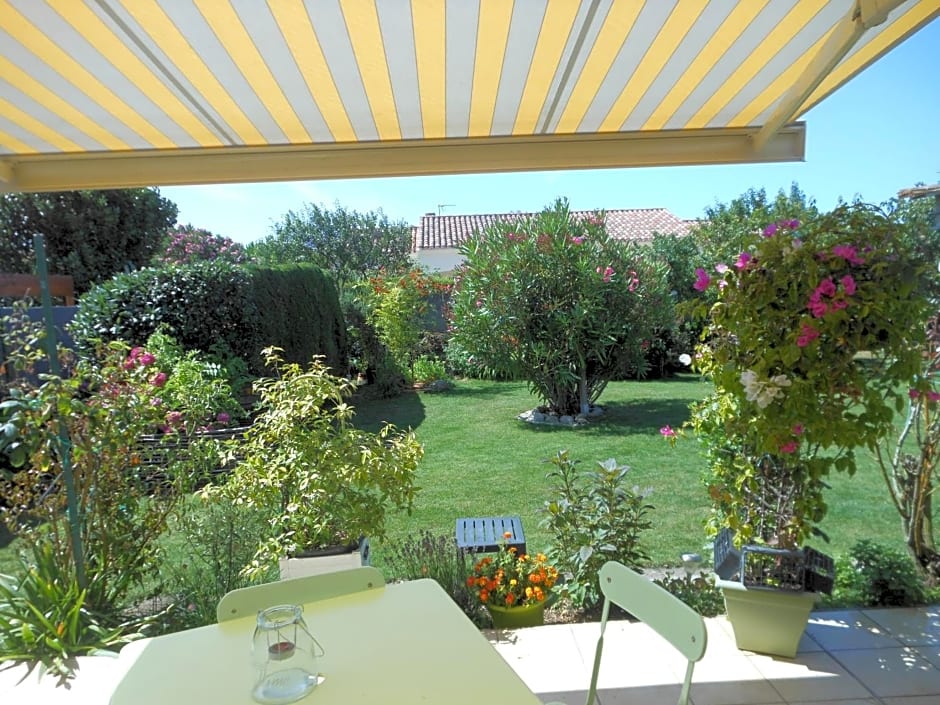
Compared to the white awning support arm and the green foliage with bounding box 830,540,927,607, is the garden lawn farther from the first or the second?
the white awning support arm

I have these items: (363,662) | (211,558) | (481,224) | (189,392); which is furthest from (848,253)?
(481,224)

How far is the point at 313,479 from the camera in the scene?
361 centimetres

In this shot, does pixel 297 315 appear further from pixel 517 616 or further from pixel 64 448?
pixel 517 616

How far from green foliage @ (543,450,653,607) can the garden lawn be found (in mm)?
258

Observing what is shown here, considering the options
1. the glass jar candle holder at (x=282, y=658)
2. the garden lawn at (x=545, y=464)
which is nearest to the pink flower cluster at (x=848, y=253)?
the garden lawn at (x=545, y=464)

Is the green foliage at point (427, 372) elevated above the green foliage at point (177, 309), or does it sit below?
below

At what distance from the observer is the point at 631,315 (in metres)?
10.4

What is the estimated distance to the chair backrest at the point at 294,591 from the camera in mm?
2176

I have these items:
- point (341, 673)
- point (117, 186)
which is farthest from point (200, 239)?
point (341, 673)

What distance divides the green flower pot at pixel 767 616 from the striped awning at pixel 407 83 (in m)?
2.37

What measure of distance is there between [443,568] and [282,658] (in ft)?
8.66

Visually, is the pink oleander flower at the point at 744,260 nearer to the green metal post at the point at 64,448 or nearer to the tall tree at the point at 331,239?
the green metal post at the point at 64,448

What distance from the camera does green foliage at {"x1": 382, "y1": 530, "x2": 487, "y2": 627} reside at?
4033 millimetres

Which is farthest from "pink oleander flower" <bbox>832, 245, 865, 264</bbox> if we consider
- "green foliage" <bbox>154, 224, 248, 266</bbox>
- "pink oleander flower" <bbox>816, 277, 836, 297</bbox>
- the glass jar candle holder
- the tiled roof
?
the tiled roof
